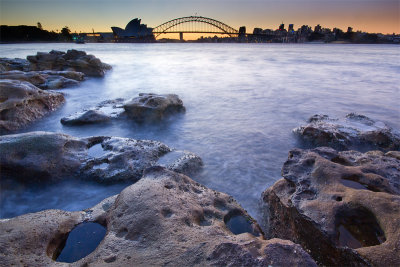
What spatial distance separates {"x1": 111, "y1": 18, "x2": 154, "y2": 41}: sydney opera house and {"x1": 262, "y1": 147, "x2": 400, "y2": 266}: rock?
89.5m

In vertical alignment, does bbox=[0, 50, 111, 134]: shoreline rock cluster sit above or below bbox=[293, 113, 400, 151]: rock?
above

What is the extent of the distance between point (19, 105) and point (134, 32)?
89952mm

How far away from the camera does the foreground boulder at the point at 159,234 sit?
1.38 meters

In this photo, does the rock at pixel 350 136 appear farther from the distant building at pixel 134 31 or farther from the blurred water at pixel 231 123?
the distant building at pixel 134 31

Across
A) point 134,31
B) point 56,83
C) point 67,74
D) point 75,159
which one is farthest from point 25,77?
point 134,31

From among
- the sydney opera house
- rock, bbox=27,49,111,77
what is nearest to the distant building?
the sydney opera house

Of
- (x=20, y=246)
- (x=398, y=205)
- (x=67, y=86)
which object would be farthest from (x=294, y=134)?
(x=67, y=86)

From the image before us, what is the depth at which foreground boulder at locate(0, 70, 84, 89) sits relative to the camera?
801 centimetres

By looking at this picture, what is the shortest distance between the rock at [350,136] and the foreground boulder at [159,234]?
2.97m

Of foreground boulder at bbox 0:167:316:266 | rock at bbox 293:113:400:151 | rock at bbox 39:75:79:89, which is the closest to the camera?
foreground boulder at bbox 0:167:316:266

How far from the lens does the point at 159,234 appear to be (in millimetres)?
1610

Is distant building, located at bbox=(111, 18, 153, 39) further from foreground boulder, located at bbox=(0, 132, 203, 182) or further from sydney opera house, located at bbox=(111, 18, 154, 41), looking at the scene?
foreground boulder, located at bbox=(0, 132, 203, 182)

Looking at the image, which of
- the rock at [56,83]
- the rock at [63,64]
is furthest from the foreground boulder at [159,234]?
the rock at [63,64]

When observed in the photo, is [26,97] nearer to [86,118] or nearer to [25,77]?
[86,118]
